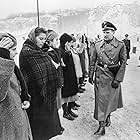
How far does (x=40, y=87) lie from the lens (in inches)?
81.4

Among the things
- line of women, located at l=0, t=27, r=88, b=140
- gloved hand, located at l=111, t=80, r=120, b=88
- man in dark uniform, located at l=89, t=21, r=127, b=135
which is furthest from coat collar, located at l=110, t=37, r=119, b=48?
line of women, located at l=0, t=27, r=88, b=140

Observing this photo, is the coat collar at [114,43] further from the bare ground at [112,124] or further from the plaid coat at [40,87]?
the bare ground at [112,124]

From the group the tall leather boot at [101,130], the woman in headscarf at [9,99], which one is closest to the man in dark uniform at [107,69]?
the tall leather boot at [101,130]

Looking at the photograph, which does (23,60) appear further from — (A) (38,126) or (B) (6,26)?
(B) (6,26)

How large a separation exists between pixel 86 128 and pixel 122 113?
2.62ft

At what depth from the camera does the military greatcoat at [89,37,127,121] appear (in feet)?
8.93

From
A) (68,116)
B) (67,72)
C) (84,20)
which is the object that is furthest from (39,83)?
(84,20)

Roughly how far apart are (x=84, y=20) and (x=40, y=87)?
28.6ft

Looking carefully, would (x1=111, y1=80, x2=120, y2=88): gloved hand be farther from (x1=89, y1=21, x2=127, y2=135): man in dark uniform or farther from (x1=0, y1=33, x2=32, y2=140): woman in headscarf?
(x1=0, y1=33, x2=32, y2=140): woman in headscarf

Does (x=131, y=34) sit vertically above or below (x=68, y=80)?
below

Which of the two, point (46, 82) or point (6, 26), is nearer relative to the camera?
point (46, 82)

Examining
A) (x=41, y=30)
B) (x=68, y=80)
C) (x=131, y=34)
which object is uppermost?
(x=41, y=30)

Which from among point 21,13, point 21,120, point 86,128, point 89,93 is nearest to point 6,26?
point 21,13

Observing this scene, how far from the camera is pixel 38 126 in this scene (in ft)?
7.22
